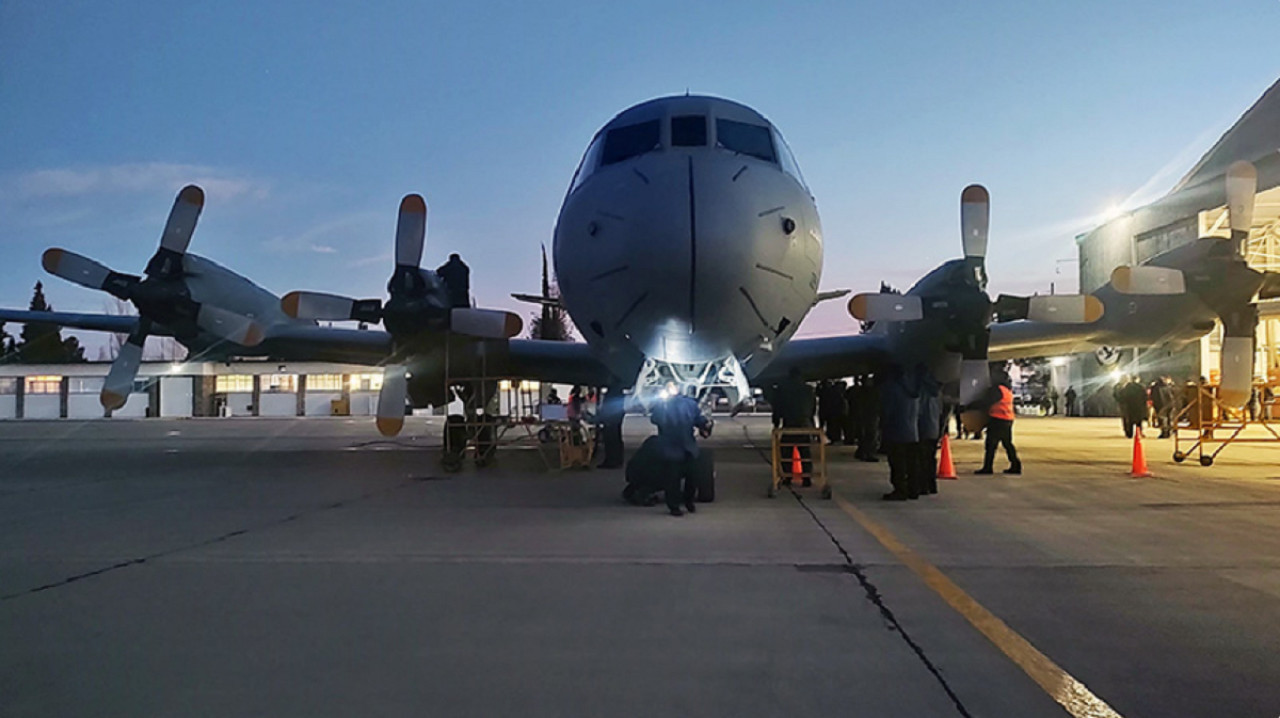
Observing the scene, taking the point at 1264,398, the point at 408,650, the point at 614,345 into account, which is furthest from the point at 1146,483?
the point at 408,650

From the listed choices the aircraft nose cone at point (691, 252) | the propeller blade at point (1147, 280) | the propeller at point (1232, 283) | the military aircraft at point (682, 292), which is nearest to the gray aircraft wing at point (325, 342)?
the military aircraft at point (682, 292)

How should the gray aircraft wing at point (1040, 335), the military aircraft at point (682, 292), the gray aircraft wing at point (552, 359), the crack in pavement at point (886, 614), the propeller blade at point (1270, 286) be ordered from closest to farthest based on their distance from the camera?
the crack in pavement at point (886, 614) → the military aircraft at point (682, 292) → the propeller blade at point (1270, 286) → the gray aircraft wing at point (552, 359) → the gray aircraft wing at point (1040, 335)

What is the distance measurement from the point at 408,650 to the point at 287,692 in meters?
0.69

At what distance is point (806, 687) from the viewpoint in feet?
12.1

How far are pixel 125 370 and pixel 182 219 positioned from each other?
2999mm

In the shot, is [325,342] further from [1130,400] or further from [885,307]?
[1130,400]

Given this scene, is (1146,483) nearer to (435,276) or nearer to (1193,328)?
(1193,328)

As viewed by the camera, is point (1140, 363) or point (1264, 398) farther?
point (1140, 363)

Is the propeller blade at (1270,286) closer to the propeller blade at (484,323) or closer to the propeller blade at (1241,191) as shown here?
the propeller blade at (1241,191)

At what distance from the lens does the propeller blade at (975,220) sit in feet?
39.3

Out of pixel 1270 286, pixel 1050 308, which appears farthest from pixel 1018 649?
pixel 1270 286

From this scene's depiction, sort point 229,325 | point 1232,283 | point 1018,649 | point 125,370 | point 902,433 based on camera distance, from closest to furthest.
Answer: point 1018,649
point 902,433
point 1232,283
point 229,325
point 125,370

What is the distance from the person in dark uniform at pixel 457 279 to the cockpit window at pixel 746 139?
5111mm

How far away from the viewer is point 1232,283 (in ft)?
43.7
